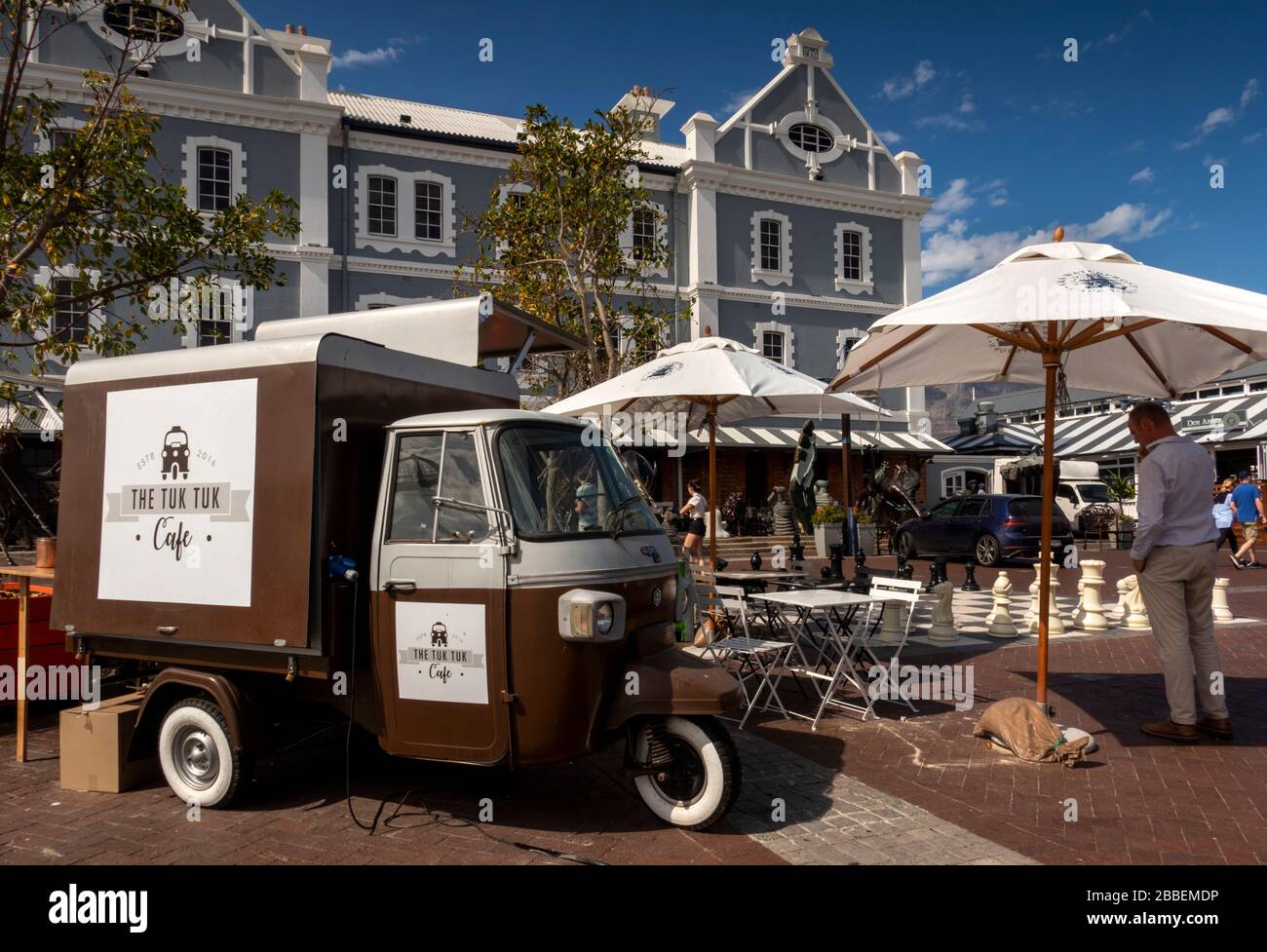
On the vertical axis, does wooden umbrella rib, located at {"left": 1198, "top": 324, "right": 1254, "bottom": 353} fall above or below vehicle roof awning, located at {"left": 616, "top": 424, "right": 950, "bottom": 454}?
below

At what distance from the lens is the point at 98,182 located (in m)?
9.25

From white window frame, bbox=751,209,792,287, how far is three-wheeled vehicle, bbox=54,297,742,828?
2410cm

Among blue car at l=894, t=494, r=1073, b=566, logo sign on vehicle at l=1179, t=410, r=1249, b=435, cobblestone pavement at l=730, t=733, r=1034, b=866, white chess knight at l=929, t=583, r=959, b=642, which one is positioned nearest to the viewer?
cobblestone pavement at l=730, t=733, r=1034, b=866

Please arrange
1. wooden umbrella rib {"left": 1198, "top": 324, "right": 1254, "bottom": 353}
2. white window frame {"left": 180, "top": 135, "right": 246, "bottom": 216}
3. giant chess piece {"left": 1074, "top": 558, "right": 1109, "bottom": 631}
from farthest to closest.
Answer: white window frame {"left": 180, "top": 135, "right": 246, "bottom": 216} → giant chess piece {"left": 1074, "top": 558, "right": 1109, "bottom": 631} → wooden umbrella rib {"left": 1198, "top": 324, "right": 1254, "bottom": 353}

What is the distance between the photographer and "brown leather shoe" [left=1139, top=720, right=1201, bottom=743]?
5684 millimetres

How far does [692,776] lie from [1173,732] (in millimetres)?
3524

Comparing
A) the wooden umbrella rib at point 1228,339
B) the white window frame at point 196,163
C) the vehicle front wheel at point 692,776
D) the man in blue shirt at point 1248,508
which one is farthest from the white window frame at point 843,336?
the vehicle front wheel at point 692,776

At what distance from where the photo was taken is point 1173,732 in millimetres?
5734

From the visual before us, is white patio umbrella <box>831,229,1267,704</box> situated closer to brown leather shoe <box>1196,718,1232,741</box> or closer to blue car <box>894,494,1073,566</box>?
brown leather shoe <box>1196,718,1232,741</box>

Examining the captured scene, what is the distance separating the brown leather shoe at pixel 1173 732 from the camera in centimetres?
568

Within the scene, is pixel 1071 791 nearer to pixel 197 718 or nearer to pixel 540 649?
pixel 540 649

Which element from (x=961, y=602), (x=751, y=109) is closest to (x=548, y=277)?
(x=961, y=602)

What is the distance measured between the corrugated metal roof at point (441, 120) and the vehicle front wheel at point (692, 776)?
2292 centimetres

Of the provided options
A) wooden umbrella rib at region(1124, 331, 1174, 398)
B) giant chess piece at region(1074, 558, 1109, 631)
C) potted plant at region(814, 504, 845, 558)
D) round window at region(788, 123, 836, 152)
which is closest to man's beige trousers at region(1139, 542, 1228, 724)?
wooden umbrella rib at region(1124, 331, 1174, 398)
